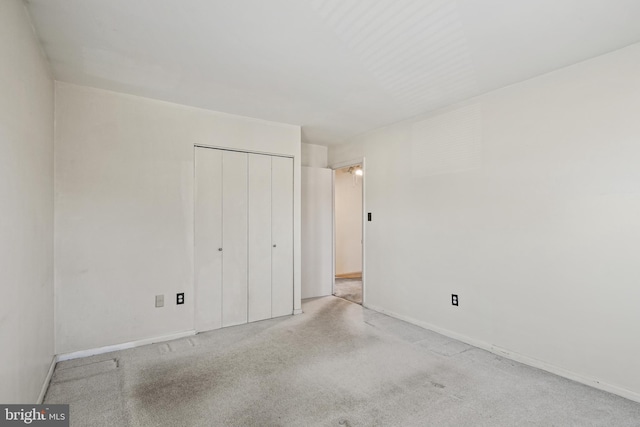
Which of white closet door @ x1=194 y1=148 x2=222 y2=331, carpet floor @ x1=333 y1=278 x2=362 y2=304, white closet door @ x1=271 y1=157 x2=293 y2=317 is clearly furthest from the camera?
carpet floor @ x1=333 y1=278 x2=362 y2=304

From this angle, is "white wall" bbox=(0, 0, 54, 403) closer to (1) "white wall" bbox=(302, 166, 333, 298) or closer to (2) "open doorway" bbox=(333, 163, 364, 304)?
(1) "white wall" bbox=(302, 166, 333, 298)

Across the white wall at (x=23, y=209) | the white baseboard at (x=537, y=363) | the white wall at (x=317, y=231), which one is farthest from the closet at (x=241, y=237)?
the white baseboard at (x=537, y=363)

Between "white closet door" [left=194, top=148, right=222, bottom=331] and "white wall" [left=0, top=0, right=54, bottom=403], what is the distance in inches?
47.9

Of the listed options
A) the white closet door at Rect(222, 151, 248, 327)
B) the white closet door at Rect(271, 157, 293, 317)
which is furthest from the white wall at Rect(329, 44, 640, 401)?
the white closet door at Rect(222, 151, 248, 327)

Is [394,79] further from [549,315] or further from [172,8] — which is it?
[549,315]

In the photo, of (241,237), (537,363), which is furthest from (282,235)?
(537,363)

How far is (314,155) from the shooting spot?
16.3 feet

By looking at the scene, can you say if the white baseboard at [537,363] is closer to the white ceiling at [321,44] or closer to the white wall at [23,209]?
the white ceiling at [321,44]

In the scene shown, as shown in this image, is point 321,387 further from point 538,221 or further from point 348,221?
point 348,221

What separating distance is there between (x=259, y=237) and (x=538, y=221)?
2.81m

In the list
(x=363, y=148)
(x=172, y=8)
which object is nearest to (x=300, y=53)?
(x=172, y=8)

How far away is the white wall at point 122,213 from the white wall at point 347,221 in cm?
344

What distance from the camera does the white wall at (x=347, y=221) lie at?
6434mm

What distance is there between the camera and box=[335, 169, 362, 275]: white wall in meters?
6.43
